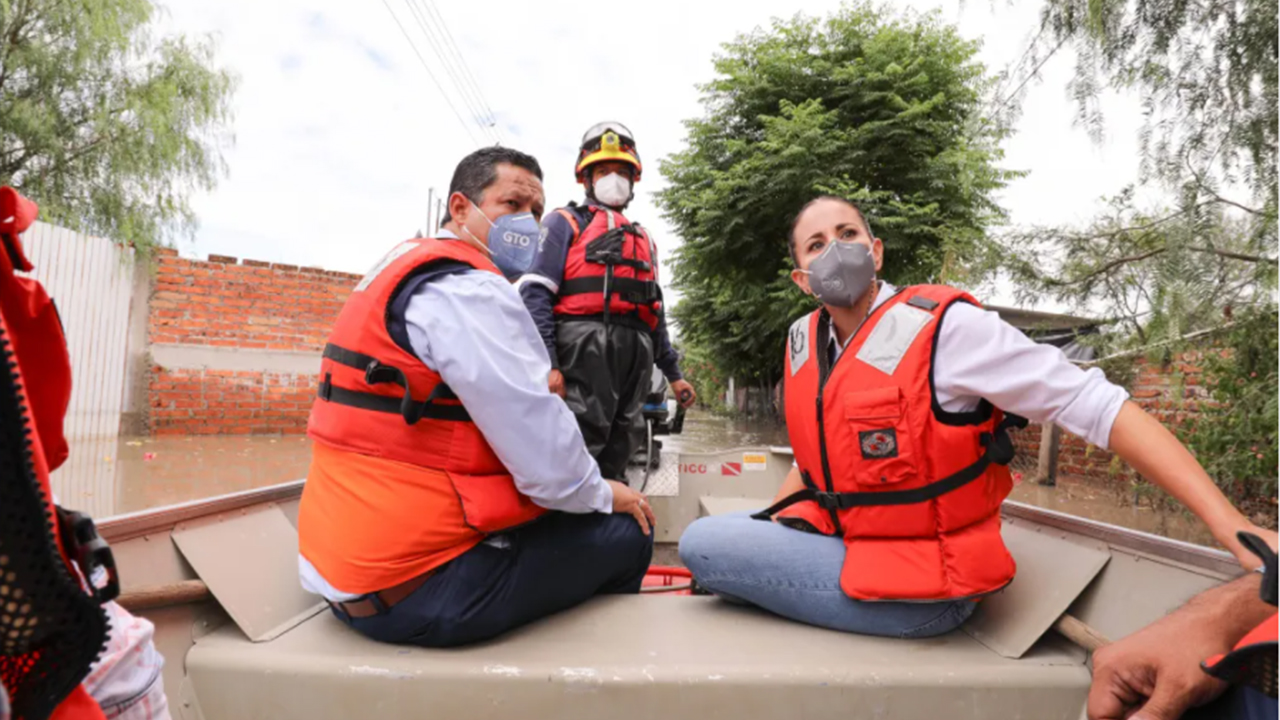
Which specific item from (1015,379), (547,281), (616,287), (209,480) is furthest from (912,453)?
(209,480)

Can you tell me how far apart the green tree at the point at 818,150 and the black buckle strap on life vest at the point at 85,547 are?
10529 millimetres

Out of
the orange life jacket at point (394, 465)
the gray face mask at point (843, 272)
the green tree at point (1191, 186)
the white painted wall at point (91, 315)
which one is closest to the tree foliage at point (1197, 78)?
the green tree at point (1191, 186)

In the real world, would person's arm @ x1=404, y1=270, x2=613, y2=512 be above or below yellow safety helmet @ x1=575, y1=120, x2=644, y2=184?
below

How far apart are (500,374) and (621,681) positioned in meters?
0.68

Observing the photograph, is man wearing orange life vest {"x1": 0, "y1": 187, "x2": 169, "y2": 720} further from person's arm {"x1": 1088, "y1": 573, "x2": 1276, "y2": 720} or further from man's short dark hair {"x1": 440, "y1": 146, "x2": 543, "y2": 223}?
person's arm {"x1": 1088, "y1": 573, "x2": 1276, "y2": 720}

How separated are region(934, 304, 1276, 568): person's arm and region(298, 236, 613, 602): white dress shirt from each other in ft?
2.86

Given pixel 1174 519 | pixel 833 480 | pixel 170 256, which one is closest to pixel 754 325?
pixel 1174 519

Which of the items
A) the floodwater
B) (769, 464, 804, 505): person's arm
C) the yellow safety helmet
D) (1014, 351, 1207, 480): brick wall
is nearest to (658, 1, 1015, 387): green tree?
the floodwater

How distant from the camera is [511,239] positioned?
202 centimetres

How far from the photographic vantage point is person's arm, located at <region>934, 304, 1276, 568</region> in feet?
4.04

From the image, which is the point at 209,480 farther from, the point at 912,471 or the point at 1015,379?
the point at 1015,379

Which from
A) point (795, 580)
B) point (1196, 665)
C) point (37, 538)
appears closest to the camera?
point (37, 538)

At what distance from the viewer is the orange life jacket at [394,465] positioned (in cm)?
151

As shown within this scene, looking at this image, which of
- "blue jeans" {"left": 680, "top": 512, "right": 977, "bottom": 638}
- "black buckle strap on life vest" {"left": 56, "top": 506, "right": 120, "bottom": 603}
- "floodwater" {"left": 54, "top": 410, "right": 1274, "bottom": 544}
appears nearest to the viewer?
"black buckle strap on life vest" {"left": 56, "top": 506, "right": 120, "bottom": 603}
